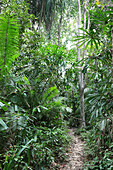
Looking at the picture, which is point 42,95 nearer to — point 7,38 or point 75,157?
point 7,38

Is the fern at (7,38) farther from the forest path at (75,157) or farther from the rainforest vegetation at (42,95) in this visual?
the forest path at (75,157)

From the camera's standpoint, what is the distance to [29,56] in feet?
→ 8.11

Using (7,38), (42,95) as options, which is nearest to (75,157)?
(42,95)

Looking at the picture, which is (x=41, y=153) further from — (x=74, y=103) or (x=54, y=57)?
(x=74, y=103)

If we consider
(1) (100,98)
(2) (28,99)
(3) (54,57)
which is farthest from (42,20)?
(1) (100,98)

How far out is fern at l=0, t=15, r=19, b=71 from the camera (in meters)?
1.29

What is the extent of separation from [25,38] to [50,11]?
2.25 meters

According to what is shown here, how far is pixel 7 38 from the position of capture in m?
1.36

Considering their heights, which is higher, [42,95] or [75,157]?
[42,95]

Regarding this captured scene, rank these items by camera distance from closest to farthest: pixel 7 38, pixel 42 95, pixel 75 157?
1. pixel 7 38
2. pixel 42 95
3. pixel 75 157

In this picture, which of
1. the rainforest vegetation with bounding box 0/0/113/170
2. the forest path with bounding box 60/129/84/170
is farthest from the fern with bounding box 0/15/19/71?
the forest path with bounding box 60/129/84/170

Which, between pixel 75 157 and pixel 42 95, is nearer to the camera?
pixel 42 95

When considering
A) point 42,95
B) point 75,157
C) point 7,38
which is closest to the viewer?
point 7,38

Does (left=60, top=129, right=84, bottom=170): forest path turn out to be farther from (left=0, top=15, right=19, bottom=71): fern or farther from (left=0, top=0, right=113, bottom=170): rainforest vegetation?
(left=0, top=15, right=19, bottom=71): fern
